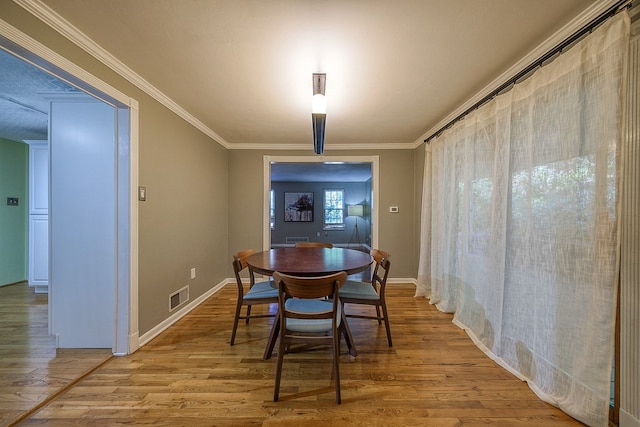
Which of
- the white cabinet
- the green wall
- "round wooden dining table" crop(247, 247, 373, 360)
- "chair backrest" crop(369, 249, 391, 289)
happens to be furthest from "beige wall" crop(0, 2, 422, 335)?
the green wall

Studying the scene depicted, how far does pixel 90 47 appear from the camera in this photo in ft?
5.35

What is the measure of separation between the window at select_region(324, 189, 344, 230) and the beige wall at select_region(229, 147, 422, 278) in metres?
4.73

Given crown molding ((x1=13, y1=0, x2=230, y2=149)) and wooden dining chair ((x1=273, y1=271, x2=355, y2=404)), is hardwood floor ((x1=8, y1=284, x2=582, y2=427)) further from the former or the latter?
crown molding ((x1=13, y1=0, x2=230, y2=149))

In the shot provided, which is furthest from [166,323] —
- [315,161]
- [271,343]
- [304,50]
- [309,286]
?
[315,161]

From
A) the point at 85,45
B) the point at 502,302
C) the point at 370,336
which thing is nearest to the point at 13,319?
the point at 85,45

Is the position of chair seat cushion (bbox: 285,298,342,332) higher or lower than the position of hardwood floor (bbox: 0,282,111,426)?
higher

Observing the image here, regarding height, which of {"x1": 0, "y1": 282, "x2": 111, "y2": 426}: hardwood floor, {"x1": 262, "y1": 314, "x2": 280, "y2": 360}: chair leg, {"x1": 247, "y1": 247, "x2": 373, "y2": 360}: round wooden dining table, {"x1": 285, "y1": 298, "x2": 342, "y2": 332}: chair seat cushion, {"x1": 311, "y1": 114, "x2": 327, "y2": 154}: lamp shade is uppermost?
{"x1": 311, "y1": 114, "x2": 327, "y2": 154}: lamp shade

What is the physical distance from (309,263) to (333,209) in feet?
22.6

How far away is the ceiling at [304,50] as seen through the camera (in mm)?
1345

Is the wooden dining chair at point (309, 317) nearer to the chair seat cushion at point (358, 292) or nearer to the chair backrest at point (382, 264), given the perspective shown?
the chair seat cushion at point (358, 292)

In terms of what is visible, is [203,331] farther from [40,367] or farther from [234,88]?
[234,88]

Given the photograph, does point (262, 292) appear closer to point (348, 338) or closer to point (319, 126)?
point (348, 338)

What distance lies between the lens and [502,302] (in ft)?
6.29

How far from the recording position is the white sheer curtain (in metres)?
1.26
